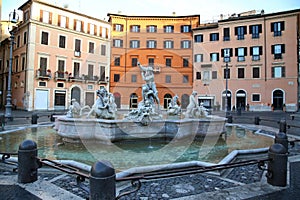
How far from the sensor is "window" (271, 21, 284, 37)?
33.1m

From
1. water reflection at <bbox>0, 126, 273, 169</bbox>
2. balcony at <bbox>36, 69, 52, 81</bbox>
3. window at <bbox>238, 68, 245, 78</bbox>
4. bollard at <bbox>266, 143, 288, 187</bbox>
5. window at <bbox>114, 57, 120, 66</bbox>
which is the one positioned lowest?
water reflection at <bbox>0, 126, 273, 169</bbox>

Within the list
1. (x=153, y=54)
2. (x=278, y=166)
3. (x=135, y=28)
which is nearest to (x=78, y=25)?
(x=135, y=28)

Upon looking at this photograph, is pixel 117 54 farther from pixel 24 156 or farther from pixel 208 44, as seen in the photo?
pixel 24 156

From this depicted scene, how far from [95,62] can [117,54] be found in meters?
4.53

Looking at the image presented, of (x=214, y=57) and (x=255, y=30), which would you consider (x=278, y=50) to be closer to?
(x=255, y=30)

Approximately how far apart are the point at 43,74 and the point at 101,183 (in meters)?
31.6

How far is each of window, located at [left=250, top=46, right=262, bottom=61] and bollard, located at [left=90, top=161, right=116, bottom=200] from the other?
120 feet

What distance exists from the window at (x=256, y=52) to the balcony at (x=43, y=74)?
29955 mm

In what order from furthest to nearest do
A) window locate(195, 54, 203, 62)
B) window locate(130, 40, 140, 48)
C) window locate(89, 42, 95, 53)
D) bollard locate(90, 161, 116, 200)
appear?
window locate(130, 40, 140, 48) < window locate(195, 54, 203, 62) < window locate(89, 42, 95, 53) < bollard locate(90, 161, 116, 200)

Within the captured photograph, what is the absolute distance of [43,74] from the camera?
1225 inches

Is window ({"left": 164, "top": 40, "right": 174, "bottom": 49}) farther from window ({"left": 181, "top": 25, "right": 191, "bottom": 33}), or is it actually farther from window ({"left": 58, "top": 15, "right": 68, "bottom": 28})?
window ({"left": 58, "top": 15, "right": 68, "bottom": 28})

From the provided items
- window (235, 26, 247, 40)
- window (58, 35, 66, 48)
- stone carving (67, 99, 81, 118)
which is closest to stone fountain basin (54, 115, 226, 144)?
stone carving (67, 99, 81, 118)

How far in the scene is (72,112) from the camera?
9867mm

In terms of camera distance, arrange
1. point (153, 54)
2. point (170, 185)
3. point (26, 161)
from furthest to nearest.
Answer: point (153, 54)
point (170, 185)
point (26, 161)
